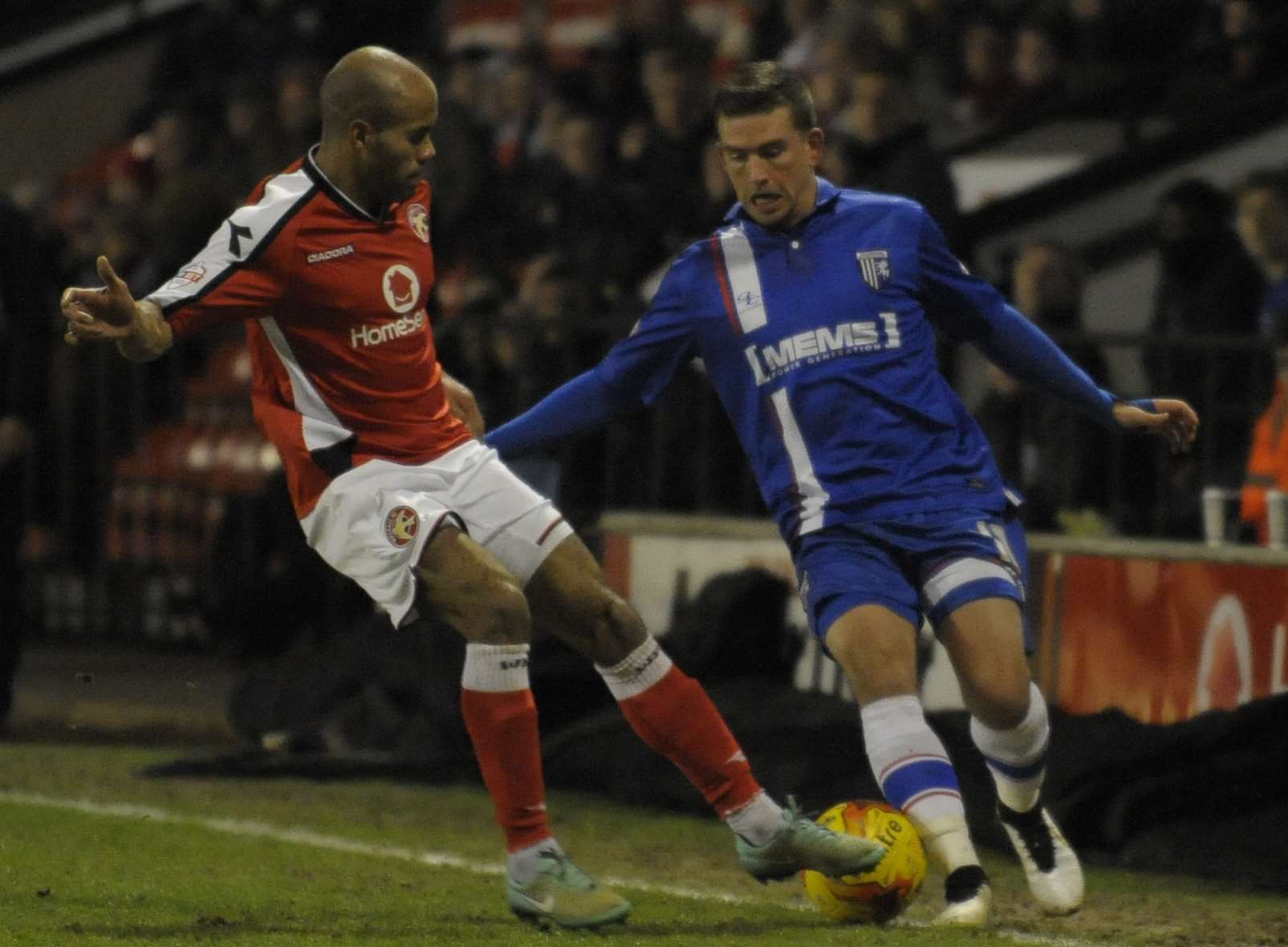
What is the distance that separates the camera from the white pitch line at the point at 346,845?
6521 millimetres

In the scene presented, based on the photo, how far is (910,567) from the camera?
6156 mm

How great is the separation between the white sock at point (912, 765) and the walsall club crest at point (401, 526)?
1199 millimetres

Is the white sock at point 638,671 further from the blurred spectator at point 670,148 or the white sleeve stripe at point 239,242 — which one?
the blurred spectator at point 670,148

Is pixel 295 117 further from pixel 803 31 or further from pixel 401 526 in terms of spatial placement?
pixel 401 526

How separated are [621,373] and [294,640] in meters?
5.13

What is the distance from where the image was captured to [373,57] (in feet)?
20.3

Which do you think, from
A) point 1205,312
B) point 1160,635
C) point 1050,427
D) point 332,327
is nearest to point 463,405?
point 332,327

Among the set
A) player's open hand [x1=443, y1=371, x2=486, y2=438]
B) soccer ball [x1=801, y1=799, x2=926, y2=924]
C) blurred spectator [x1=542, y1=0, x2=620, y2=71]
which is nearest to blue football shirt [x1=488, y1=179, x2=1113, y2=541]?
Result: player's open hand [x1=443, y1=371, x2=486, y2=438]

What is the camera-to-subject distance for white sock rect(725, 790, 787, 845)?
6.15 metres

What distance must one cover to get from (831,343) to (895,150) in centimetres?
432

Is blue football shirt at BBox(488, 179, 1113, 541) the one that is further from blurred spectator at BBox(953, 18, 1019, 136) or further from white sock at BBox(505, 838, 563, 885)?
blurred spectator at BBox(953, 18, 1019, 136)

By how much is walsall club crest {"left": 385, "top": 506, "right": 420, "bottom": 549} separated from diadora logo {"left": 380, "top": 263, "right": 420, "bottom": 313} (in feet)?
1.74

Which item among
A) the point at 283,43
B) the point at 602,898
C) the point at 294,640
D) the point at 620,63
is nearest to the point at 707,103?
the point at 620,63

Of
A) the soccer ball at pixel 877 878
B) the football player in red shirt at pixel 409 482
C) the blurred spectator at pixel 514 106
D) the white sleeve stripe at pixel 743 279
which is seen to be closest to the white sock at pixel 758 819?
the football player in red shirt at pixel 409 482
